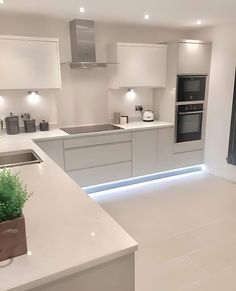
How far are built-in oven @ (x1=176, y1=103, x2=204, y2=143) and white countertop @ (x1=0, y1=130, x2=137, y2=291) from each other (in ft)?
9.65

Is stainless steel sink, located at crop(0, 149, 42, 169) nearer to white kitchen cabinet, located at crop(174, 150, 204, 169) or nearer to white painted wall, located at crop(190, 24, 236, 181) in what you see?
white kitchen cabinet, located at crop(174, 150, 204, 169)

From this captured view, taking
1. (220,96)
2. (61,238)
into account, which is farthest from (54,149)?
(220,96)

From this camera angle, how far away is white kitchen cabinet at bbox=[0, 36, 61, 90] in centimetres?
314

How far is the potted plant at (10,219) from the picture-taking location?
34.7 inches

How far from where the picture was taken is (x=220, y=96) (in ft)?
13.6

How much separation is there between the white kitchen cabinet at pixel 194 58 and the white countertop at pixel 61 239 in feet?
10.1

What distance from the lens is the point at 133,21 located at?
376 cm

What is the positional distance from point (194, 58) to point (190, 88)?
0.46 metres

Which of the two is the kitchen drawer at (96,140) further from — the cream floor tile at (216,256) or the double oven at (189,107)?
the cream floor tile at (216,256)

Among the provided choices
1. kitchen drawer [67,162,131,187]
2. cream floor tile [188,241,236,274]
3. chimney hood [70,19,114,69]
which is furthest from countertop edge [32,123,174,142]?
cream floor tile [188,241,236,274]

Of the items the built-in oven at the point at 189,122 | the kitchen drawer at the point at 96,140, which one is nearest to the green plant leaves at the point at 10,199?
the kitchen drawer at the point at 96,140

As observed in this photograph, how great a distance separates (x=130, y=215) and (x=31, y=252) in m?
2.31

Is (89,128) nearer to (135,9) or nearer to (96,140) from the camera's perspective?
(96,140)

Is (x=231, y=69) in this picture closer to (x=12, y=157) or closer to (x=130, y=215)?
(x=130, y=215)
